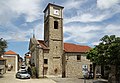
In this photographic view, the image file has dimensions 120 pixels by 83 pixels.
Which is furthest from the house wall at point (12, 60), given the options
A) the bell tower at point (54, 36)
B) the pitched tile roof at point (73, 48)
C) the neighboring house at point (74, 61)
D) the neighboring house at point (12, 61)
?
the neighboring house at point (74, 61)

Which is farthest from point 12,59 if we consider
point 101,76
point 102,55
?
point 102,55

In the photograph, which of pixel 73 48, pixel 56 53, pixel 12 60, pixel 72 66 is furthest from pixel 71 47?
pixel 12 60

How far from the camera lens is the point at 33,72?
128 ft

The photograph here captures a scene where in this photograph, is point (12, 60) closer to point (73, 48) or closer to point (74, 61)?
point (73, 48)

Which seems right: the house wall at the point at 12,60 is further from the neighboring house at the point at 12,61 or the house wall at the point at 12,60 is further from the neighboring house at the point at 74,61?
the neighboring house at the point at 74,61

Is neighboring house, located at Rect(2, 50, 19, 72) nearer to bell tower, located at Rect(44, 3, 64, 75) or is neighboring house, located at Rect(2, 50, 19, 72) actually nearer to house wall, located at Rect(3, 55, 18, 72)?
house wall, located at Rect(3, 55, 18, 72)

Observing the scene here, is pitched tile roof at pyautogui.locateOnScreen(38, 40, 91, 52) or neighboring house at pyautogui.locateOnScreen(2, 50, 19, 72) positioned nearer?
pitched tile roof at pyautogui.locateOnScreen(38, 40, 91, 52)

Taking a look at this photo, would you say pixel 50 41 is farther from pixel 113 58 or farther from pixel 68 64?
pixel 113 58

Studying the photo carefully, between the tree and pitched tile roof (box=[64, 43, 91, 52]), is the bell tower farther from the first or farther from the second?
the tree

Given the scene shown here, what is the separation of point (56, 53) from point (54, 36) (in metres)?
3.44

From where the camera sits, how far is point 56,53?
4091 centimetres

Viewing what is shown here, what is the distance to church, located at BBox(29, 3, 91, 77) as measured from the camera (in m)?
39.3

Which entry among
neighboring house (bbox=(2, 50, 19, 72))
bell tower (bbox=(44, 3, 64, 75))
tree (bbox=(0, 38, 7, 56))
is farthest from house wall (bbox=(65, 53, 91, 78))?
neighboring house (bbox=(2, 50, 19, 72))

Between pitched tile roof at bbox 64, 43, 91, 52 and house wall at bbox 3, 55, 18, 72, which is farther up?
pitched tile roof at bbox 64, 43, 91, 52
